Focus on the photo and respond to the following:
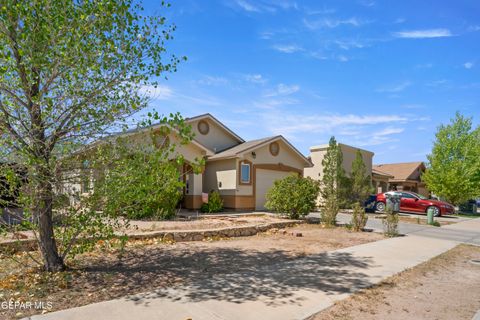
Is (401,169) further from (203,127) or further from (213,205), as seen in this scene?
(213,205)

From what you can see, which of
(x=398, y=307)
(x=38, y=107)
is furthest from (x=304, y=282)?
(x=38, y=107)

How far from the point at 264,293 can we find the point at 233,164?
13738mm

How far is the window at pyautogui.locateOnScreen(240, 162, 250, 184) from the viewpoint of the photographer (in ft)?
62.1

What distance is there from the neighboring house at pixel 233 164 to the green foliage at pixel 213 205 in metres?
0.51

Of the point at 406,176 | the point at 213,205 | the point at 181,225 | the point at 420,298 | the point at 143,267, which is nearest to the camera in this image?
the point at 420,298

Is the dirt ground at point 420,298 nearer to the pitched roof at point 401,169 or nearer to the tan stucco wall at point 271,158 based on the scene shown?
the tan stucco wall at point 271,158

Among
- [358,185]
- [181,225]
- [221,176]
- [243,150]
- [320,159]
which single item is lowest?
[181,225]

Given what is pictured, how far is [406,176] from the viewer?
37469mm

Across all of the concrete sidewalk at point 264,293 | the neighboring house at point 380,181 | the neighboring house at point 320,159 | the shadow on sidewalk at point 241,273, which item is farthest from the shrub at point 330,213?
the neighboring house at point 380,181

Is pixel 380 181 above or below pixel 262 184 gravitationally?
above

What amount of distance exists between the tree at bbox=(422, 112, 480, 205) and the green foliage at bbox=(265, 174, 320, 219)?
1828 cm

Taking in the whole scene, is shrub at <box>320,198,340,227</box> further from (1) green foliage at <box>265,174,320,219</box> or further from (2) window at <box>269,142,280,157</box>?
(2) window at <box>269,142,280,157</box>

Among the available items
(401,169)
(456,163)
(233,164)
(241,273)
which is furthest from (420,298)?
(401,169)

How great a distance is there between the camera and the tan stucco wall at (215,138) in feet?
67.8
